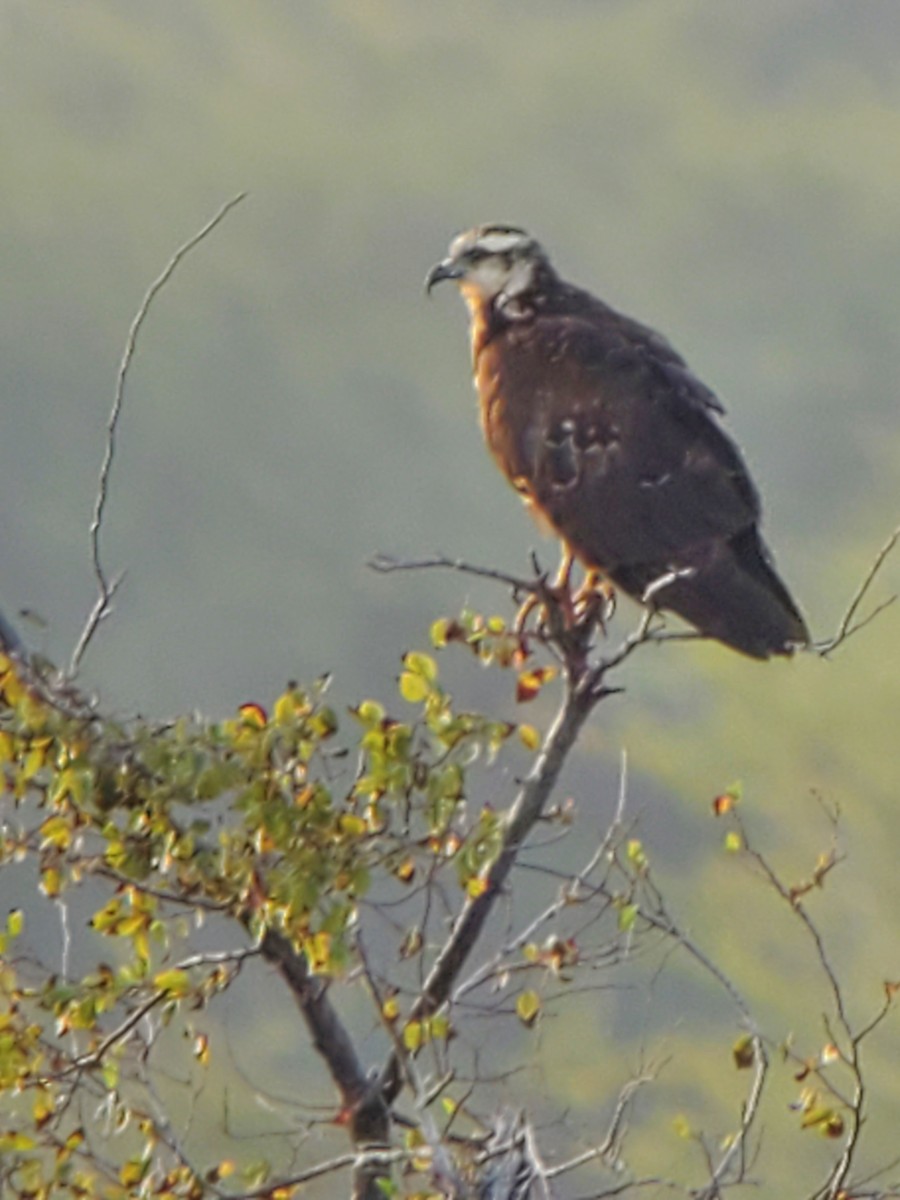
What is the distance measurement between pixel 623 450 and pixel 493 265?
3.73 ft

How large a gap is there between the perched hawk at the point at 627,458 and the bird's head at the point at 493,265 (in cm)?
4

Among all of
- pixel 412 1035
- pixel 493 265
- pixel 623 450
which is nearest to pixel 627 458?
pixel 623 450

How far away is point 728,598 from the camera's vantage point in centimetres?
682

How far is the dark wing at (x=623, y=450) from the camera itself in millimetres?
7039

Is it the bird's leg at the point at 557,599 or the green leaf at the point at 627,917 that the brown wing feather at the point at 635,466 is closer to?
the bird's leg at the point at 557,599

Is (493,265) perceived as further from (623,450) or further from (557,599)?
(557,599)

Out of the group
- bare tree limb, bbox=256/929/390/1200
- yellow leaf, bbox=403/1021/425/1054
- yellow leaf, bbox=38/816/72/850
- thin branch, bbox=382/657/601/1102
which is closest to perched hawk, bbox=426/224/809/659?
thin branch, bbox=382/657/601/1102

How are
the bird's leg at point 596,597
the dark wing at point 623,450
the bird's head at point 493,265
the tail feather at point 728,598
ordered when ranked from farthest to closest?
1. the bird's head at point 493,265
2. the dark wing at point 623,450
3. the tail feather at point 728,598
4. the bird's leg at point 596,597

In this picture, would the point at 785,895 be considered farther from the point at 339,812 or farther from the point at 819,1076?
the point at 339,812

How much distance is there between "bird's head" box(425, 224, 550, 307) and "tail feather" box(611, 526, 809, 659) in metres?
1.50

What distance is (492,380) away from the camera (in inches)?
299

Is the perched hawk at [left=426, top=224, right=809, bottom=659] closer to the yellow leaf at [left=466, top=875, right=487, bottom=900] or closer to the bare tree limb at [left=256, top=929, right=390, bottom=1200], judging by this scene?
the yellow leaf at [left=466, top=875, right=487, bottom=900]

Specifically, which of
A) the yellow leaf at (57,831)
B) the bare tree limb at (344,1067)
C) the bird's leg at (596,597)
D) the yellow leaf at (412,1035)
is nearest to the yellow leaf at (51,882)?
the yellow leaf at (57,831)

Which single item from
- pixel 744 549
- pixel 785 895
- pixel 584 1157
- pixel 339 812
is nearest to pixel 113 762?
pixel 339 812
